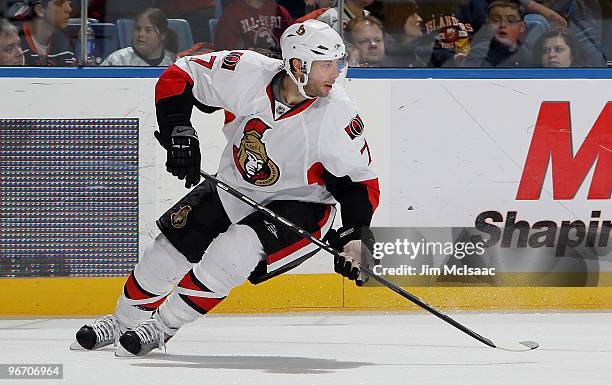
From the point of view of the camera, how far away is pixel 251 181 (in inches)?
191

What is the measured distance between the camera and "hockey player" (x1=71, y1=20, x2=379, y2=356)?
4.66 metres

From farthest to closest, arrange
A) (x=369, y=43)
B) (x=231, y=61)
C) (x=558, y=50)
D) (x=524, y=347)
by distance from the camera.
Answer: (x=558, y=50) → (x=369, y=43) → (x=524, y=347) → (x=231, y=61)

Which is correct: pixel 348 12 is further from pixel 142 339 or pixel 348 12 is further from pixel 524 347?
pixel 142 339

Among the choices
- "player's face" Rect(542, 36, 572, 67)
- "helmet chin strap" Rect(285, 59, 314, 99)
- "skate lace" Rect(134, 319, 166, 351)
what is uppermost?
"helmet chin strap" Rect(285, 59, 314, 99)

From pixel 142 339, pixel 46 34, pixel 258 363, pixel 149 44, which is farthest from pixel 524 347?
pixel 46 34

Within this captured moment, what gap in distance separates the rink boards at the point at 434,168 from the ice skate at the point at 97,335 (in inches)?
47.0

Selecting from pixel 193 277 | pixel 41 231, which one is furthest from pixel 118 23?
pixel 193 277

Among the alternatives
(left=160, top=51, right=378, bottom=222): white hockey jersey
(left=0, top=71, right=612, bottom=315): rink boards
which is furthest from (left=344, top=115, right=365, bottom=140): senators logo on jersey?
(left=0, top=71, right=612, bottom=315): rink boards

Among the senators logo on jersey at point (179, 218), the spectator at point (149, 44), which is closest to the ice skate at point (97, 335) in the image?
the senators logo on jersey at point (179, 218)

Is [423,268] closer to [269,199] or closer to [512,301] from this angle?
[512,301]

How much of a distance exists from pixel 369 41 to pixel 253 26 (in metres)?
0.52

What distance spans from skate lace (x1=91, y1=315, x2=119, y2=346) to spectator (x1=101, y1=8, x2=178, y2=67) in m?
1.56

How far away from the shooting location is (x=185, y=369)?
14.6 feet

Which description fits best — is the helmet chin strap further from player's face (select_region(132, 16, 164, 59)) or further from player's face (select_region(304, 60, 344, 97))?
player's face (select_region(132, 16, 164, 59))
